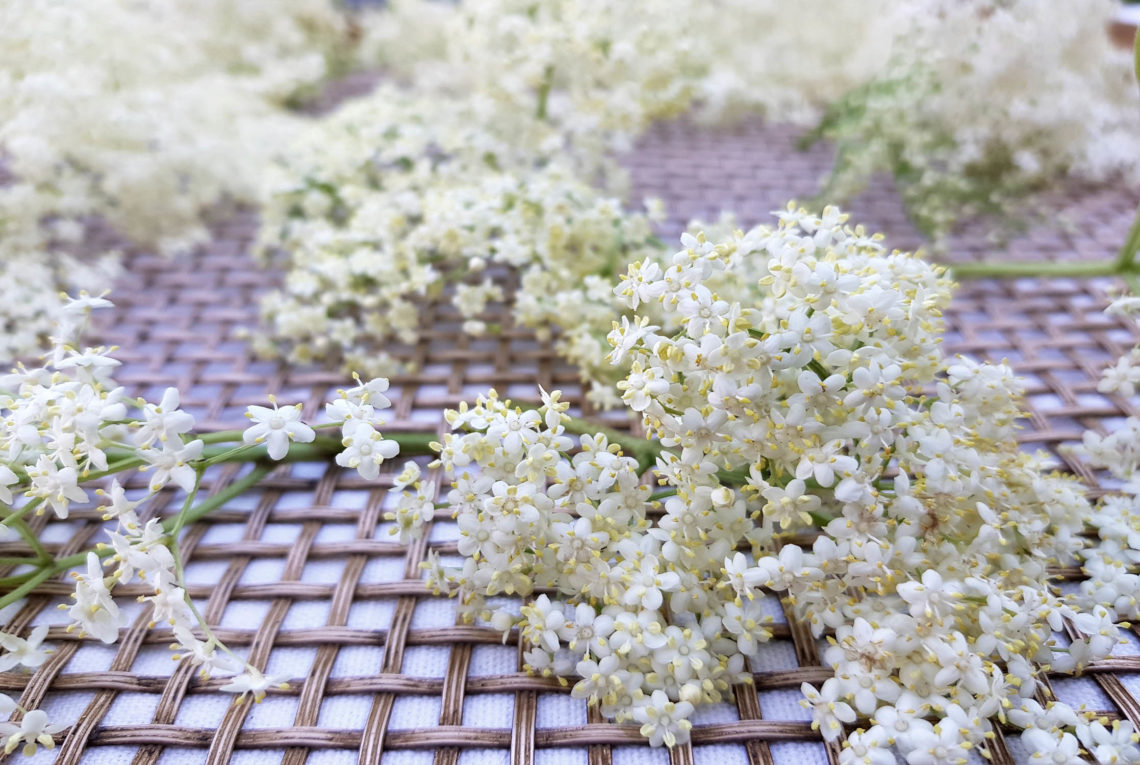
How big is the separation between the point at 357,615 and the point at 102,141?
77cm

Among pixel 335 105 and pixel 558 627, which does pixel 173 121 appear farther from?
pixel 558 627

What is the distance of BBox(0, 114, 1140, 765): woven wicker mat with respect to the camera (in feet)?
1.59

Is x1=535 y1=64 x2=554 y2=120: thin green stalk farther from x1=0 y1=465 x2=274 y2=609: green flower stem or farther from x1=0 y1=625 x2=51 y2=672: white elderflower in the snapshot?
x1=0 y1=625 x2=51 y2=672: white elderflower

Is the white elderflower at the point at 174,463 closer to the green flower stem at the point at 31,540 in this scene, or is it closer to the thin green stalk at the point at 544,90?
the green flower stem at the point at 31,540

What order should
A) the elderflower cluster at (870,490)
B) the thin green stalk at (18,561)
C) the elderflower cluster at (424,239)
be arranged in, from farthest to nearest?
the elderflower cluster at (424,239) → the thin green stalk at (18,561) → the elderflower cluster at (870,490)

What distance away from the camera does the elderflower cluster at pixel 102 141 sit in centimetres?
86

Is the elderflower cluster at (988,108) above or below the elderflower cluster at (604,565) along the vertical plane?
above

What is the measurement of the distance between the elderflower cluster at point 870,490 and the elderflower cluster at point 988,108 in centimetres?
60

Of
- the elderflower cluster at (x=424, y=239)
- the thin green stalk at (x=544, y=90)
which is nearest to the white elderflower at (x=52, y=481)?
the elderflower cluster at (x=424, y=239)

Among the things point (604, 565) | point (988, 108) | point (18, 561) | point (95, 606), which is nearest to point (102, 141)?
point (18, 561)

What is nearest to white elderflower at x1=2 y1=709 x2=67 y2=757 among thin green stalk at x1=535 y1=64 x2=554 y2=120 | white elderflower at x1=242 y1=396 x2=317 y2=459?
white elderflower at x1=242 y1=396 x2=317 y2=459

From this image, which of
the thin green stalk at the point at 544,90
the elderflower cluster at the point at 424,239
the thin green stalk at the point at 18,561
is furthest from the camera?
the thin green stalk at the point at 544,90

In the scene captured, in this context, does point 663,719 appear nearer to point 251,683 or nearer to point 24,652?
point 251,683

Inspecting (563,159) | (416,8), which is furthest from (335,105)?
(563,159)
